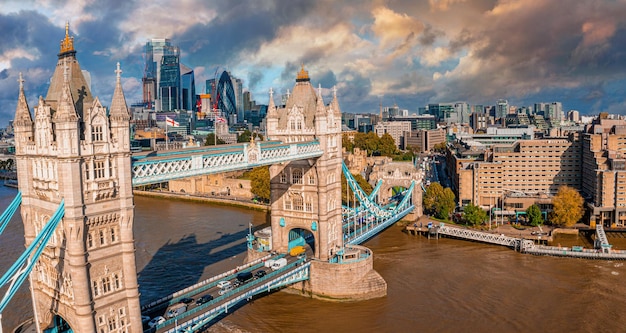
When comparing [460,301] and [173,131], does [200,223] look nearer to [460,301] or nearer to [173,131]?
[460,301]

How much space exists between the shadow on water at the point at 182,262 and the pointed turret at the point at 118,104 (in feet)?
62.7

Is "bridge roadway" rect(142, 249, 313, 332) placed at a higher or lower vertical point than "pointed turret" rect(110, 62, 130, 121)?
lower

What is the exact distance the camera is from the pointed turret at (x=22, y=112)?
26281mm

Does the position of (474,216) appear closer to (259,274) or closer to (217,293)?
(259,274)

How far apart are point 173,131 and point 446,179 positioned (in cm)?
11591

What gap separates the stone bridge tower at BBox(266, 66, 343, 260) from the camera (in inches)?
1668

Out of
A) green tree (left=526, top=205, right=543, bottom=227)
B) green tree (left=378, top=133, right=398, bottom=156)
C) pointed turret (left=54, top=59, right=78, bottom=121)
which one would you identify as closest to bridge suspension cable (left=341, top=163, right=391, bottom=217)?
green tree (left=526, top=205, right=543, bottom=227)

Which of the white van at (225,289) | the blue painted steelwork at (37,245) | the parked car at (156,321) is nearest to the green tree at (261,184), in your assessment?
the white van at (225,289)

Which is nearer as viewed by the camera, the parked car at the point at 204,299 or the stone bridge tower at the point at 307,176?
the parked car at the point at 204,299

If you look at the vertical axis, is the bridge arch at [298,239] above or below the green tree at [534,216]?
above

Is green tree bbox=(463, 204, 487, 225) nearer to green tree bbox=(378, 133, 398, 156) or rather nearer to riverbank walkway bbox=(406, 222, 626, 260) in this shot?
riverbank walkway bbox=(406, 222, 626, 260)

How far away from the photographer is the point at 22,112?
1038 inches

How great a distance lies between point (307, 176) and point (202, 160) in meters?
14.7

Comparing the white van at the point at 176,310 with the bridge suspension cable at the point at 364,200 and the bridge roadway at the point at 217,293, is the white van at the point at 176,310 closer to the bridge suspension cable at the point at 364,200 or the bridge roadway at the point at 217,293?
the bridge roadway at the point at 217,293
